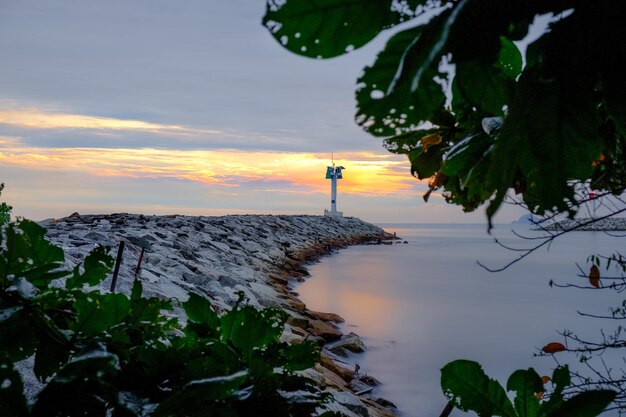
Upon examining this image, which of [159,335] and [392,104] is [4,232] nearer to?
[159,335]

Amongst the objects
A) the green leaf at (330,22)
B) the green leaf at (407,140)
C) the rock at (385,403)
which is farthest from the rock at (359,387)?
the green leaf at (330,22)

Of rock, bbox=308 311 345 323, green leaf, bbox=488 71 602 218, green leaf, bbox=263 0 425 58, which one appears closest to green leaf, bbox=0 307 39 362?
green leaf, bbox=263 0 425 58

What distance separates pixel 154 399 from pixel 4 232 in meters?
0.33

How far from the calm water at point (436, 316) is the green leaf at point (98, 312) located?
4016 millimetres

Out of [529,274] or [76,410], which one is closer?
[76,410]

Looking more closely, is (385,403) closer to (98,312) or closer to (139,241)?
(139,241)

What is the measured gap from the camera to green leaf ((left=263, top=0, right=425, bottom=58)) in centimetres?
44

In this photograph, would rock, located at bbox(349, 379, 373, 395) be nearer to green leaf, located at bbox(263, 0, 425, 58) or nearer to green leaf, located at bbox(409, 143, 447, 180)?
green leaf, located at bbox(409, 143, 447, 180)

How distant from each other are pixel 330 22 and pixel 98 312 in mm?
579

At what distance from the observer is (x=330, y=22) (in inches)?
17.6

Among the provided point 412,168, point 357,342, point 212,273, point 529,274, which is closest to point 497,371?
point 357,342

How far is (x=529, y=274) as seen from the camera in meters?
15.2

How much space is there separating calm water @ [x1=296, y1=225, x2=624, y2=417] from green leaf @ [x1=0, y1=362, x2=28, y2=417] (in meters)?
4.15

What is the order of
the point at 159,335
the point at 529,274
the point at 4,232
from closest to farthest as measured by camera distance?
the point at 4,232
the point at 159,335
the point at 529,274
